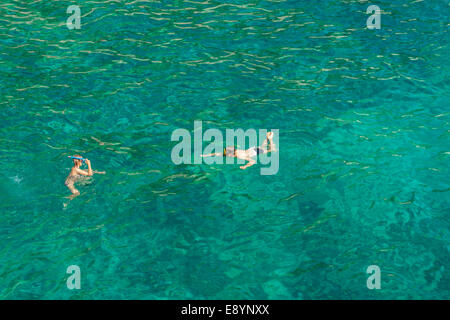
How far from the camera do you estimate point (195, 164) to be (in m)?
16.5

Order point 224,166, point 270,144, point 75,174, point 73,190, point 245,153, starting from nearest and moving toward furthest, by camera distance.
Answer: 1. point 73,190
2. point 75,174
3. point 224,166
4. point 245,153
5. point 270,144

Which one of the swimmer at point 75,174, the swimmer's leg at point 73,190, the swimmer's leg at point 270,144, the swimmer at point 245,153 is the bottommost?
the swimmer's leg at point 73,190

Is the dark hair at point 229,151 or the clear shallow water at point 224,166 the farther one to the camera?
the dark hair at point 229,151

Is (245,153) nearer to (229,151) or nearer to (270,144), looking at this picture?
(229,151)

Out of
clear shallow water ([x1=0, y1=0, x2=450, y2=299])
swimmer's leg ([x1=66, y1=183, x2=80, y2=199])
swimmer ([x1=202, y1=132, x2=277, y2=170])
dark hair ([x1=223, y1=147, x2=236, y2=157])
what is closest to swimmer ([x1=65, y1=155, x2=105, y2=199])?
swimmer's leg ([x1=66, y1=183, x2=80, y2=199])

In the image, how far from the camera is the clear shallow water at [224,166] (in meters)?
13.3

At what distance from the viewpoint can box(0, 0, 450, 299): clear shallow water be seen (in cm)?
1330

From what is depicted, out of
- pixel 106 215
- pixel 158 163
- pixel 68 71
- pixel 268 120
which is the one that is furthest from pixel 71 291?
pixel 68 71

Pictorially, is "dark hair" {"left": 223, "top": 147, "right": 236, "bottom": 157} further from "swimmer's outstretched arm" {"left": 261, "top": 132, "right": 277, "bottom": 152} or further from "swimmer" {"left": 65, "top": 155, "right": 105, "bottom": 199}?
"swimmer" {"left": 65, "top": 155, "right": 105, "bottom": 199}

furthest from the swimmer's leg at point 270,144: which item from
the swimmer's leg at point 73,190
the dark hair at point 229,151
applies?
the swimmer's leg at point 73,190

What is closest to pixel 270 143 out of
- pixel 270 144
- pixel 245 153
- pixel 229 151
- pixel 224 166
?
pixel 270 144

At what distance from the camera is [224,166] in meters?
16.4

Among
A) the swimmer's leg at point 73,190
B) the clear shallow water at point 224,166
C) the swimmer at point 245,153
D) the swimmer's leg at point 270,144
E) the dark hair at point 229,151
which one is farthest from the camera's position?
the swimmer's leg at point 270,144

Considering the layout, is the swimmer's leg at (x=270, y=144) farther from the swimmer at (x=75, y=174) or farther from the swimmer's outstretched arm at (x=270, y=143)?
the swimmer at (x=75, y=174)
